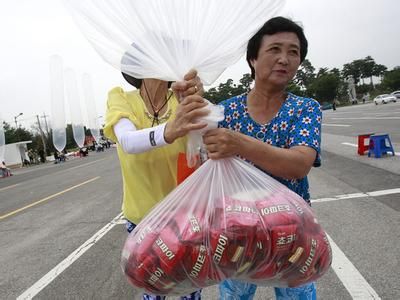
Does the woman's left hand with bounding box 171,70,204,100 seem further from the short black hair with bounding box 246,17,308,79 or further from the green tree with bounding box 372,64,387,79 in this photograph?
the green tree with bounding box 372,64,387,79

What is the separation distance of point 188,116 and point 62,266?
11.4ft

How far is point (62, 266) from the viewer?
405 centimetres

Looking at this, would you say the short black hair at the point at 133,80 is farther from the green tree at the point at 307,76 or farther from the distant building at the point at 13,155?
the green tree at the point at 307,76

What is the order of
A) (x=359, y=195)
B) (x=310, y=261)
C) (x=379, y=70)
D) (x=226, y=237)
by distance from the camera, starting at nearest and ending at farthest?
(x=226, y=237), (x=310, y=261), (x=359, y=195), (x=379, y=70)

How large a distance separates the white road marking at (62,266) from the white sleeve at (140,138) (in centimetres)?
272

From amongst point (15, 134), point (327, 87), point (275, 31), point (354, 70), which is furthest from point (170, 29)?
point (354, 70)

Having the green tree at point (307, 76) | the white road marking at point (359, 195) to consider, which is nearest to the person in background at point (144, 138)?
the white road marking at point (359, 195)

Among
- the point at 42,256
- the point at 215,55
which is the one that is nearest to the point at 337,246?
the point at 215,55

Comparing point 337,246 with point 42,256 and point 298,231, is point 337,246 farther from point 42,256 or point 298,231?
point 42,256

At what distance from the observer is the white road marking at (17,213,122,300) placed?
3492 mm

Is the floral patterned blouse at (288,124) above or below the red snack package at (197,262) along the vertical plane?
above

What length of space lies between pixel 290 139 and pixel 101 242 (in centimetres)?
386

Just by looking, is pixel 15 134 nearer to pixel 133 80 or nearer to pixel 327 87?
pixel 327 87

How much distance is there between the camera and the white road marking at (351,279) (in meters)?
2.70
